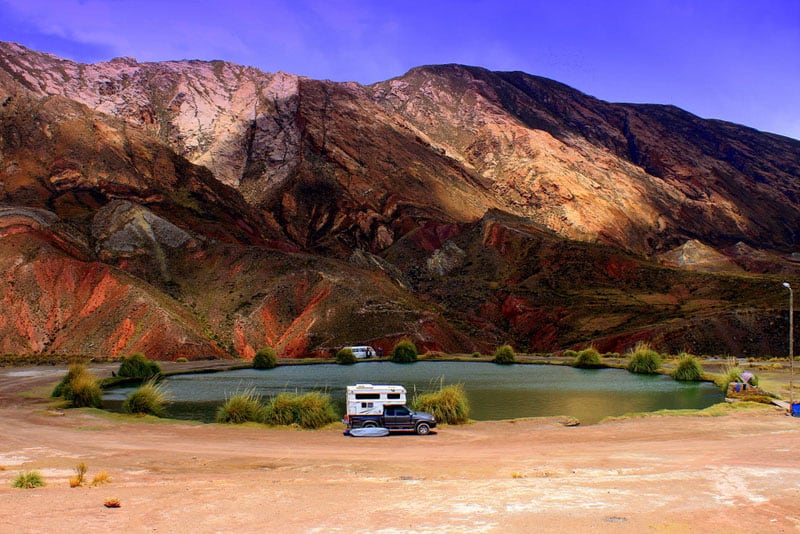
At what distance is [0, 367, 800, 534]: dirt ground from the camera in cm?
1391

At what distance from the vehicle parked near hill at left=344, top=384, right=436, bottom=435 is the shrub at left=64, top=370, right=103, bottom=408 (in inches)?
628

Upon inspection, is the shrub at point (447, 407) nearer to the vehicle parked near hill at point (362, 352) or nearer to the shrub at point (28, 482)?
the shrub at point (28, 482)

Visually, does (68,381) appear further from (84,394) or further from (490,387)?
A: (490,387)

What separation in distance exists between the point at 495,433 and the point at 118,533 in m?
18.6

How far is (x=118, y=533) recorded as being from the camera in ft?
42.7

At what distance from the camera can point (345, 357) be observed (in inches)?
2726

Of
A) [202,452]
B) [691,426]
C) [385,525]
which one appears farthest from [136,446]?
[691,426]

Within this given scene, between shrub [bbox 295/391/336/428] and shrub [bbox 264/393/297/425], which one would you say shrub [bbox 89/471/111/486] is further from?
shrub [bbox 264/393/297/425]

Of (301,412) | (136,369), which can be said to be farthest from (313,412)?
(136,369)

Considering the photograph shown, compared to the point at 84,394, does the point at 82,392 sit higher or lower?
higher

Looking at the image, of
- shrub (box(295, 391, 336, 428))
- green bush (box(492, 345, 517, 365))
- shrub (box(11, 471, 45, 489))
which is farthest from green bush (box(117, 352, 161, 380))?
shrub (box(11, 471, 45, 489))

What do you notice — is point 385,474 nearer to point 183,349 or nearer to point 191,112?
point 183,349

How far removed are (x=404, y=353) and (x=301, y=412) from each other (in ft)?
131

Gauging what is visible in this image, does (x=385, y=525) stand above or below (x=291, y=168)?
below
